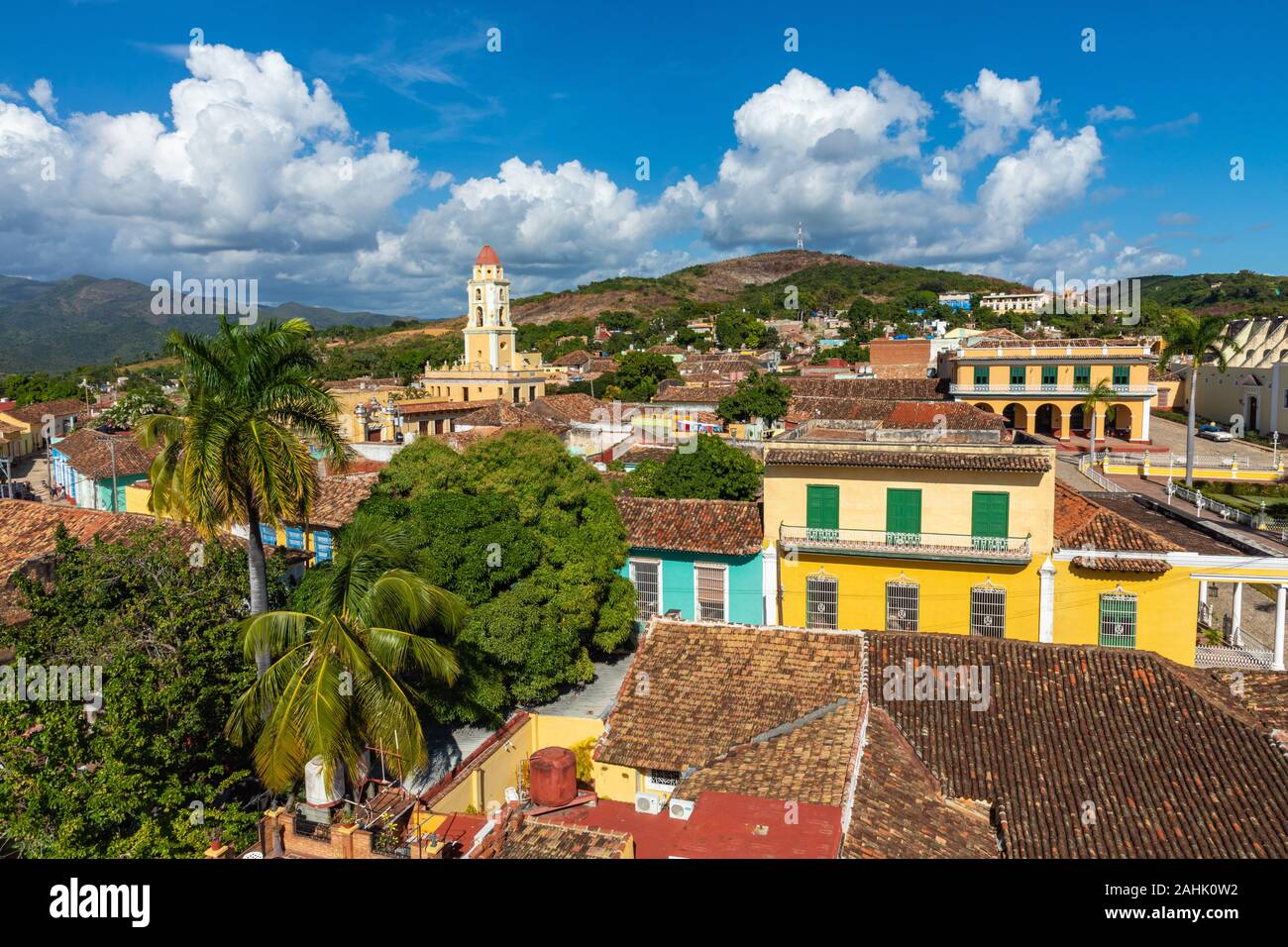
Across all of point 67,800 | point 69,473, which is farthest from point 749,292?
point 67,800

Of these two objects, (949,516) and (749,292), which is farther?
(749,292)

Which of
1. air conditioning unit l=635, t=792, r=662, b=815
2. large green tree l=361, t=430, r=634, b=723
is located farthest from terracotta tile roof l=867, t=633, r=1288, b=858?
large green tree l=361, t=430, r=634, b=723

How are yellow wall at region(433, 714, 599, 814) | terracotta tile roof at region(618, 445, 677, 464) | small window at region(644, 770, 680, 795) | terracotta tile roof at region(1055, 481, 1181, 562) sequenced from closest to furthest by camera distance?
small window at region(644, 770, 680, 795), yellow wall at region(433, 714, 599, 814), terracotta tile roof at region(1055, 481, 1181, 562), terracotta tile roof at region(618, 445, 677, 464)

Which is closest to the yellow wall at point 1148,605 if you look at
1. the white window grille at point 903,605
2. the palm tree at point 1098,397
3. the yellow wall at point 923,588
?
the yellow wall at point 923,588

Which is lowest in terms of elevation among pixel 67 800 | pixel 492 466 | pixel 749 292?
pixel 67 800

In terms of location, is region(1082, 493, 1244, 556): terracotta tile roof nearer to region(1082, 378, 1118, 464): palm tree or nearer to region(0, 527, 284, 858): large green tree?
region(0, 527, 284, 858): large green tree

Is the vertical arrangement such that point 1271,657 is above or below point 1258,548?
below
